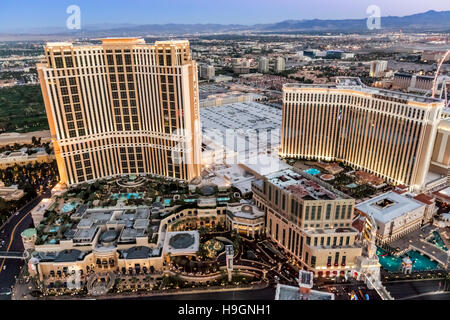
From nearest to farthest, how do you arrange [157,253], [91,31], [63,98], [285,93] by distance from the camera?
1. [157,253]
2. [91,31]
3. [63,98]
4. [285,93]

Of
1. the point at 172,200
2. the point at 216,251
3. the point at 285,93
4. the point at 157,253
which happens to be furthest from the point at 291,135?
the point at 157,253

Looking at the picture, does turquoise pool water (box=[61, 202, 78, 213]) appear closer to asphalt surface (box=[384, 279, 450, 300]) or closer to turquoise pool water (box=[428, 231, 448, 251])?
asphalt surface (box=[384, 279, 450, 300])

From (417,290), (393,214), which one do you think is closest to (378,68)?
(393,214)

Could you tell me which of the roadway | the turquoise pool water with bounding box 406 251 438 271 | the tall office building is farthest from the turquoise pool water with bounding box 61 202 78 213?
the tall office building

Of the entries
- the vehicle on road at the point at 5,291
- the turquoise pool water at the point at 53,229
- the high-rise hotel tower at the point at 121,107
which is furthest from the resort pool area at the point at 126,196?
the vehicle on road at the point at 5,291

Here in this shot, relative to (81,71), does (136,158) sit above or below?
below

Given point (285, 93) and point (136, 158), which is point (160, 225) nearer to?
point (136, 158)

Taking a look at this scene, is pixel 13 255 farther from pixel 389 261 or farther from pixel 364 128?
pixel 364 128
